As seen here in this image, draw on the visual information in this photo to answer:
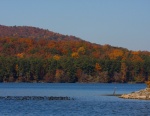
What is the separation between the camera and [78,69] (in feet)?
468

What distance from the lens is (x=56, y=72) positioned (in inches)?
5723

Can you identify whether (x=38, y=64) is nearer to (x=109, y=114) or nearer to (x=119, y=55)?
(x=119, y=55)

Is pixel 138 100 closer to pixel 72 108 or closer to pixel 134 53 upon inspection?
pixel 72 108

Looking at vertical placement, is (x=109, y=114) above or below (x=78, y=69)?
below

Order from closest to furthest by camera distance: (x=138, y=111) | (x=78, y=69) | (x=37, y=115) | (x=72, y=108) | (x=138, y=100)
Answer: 1. (x=37, y=115)
2. (x=138, y=111)
3. (x=72, y=108)
4. (x=138, y=100)
5. (x=78, y=69)

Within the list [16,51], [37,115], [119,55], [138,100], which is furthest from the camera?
[16,51]

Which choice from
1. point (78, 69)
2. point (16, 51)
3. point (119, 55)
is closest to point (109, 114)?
point (78, 69)

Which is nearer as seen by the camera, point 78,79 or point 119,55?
point 78,79

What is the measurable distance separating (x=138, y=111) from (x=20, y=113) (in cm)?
1082

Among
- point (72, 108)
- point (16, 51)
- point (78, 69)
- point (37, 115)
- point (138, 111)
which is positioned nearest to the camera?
point (37, 115)

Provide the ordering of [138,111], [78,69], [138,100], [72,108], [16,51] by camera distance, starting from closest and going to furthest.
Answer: [138,111], [72,108], [138,100], [78,69], [16,51]

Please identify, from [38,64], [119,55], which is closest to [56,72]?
[38,64]

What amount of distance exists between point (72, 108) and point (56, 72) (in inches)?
3581

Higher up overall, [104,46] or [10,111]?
[104,46]
